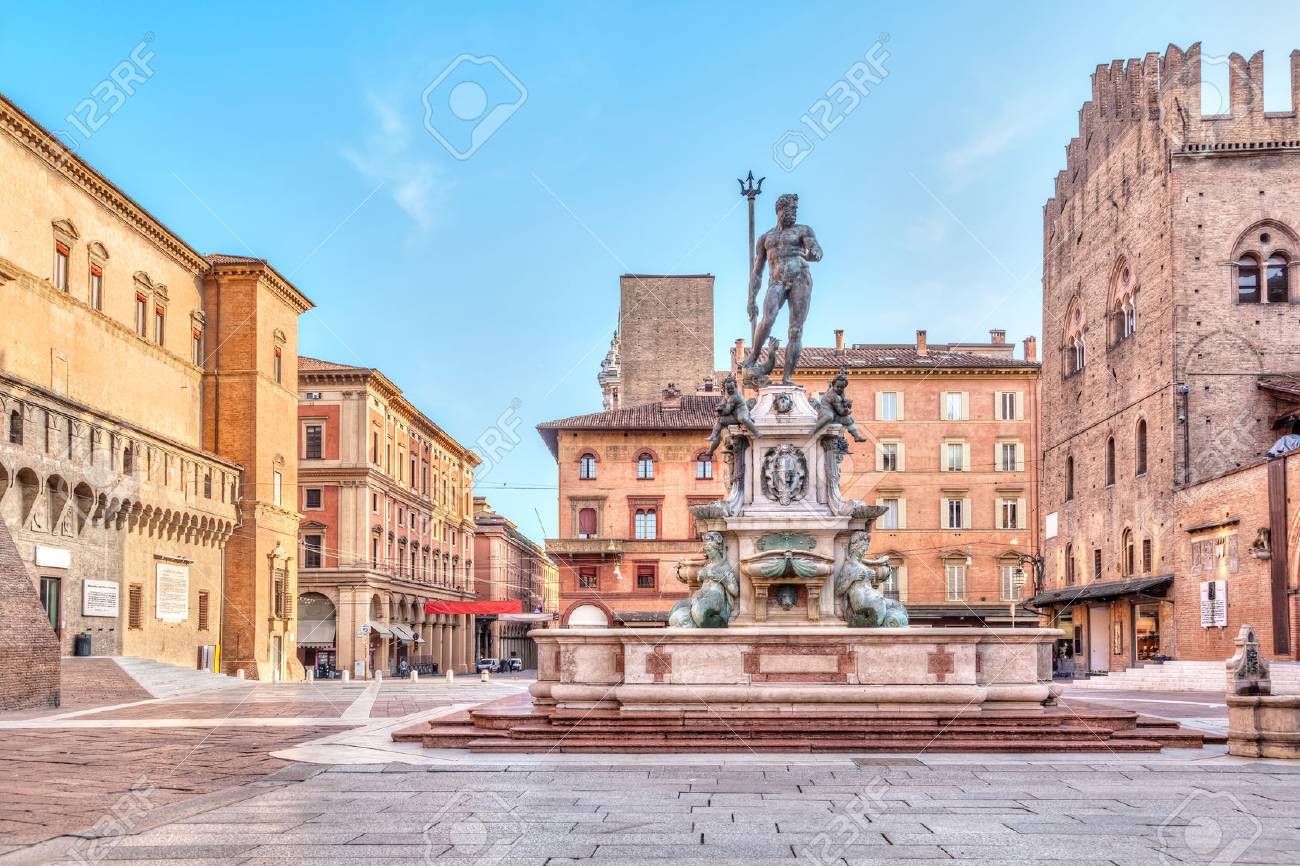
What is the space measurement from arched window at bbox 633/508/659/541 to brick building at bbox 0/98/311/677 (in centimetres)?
1801

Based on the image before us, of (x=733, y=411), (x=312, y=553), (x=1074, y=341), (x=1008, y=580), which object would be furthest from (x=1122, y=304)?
(x=312, y=553)

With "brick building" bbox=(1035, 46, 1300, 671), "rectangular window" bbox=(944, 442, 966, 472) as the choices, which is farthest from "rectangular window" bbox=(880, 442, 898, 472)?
"brick building" bbox=(1035, 46, 1300, 671)

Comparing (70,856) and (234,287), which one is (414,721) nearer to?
(70,856)

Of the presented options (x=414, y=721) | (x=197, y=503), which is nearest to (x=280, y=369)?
(x=197, y=503)

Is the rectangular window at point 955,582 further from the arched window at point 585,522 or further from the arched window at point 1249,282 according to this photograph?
the arched window at point 1249,282

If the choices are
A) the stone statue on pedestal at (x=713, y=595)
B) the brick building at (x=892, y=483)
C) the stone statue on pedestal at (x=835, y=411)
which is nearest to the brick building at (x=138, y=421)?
the brick building at (x=892, y=483)

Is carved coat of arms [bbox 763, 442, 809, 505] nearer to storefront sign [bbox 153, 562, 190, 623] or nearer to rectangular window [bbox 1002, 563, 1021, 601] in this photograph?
storefront sign [bbox 153, 562, 190, 623]

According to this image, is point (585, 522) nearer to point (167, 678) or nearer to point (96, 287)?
point (96, 287)

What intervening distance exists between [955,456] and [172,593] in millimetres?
38266

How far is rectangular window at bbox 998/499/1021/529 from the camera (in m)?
65.1

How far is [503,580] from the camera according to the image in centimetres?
10438

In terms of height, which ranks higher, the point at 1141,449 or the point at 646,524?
the point at 1141,449

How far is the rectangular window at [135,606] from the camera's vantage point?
4041 cm

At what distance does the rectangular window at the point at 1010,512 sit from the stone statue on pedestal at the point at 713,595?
5016cm
